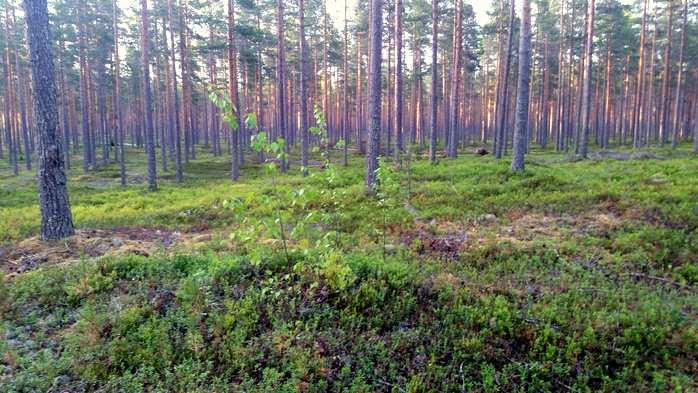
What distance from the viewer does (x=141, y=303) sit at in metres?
5.18

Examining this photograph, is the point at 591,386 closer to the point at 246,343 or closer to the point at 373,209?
the point at 246,343

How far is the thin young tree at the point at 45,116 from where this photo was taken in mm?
7480

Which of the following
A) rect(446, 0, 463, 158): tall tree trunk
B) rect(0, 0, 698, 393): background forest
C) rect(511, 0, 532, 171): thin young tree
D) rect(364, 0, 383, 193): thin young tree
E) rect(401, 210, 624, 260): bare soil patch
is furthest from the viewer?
rect(446, 0, 463, 158): tall tree trunk

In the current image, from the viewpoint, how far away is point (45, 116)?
7.57 m

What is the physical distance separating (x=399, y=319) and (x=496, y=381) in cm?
129

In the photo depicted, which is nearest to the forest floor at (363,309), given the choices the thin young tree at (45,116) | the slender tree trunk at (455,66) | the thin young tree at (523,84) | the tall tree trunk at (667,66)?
the thin young tree at (45,116)

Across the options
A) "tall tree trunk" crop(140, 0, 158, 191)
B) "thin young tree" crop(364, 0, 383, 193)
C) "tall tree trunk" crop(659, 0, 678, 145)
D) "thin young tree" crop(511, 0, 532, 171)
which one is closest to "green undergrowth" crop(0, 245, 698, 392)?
"thin young tree" crop(364, 0, 383, 193)

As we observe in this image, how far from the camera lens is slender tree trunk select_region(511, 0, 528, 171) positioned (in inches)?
535

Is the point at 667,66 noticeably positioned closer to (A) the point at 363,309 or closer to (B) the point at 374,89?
(B) the point at 374,89

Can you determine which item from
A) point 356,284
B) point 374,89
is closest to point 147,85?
point 374,89

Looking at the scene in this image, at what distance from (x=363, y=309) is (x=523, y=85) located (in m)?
12.0

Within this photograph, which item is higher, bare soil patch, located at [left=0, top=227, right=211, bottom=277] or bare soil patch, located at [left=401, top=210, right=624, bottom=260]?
bare soil patch, located at [left=401, top=210, right=624, bottom=260]

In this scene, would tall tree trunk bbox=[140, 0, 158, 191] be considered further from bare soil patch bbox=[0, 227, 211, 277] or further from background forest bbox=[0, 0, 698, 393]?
bare soil patch bbox=[0, 227, 211, 277]

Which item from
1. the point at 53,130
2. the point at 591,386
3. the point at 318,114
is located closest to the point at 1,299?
the point at 53,130
